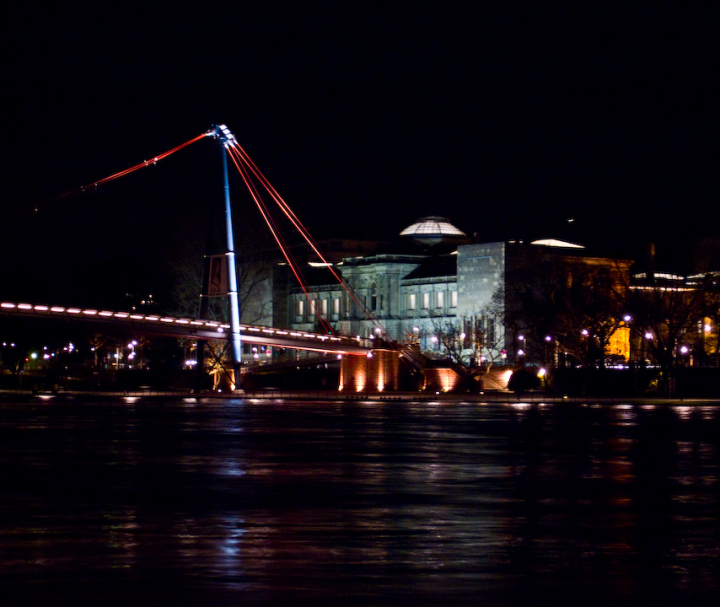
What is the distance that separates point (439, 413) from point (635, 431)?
681 inches

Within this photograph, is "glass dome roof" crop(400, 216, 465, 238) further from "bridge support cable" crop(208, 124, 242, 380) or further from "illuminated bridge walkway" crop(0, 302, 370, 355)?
"bridge support cable" crop(208, 124, 242, 380)

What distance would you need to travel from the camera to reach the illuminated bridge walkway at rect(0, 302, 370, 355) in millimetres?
87000

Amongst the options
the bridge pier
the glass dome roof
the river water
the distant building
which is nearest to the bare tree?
the distant building

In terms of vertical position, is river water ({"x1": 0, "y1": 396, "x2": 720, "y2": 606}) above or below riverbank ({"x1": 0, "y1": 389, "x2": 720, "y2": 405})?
below

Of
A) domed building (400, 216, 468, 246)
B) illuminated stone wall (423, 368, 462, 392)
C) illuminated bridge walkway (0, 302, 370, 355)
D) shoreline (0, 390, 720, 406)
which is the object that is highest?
domed building (400, 216, 468, 246)

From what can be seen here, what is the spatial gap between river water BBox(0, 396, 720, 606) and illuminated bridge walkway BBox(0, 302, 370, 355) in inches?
2068

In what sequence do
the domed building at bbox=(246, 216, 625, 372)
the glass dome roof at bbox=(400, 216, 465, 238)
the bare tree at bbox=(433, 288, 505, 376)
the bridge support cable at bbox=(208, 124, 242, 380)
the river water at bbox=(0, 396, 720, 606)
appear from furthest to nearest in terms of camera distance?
the glass dome roof at bbox=(400, 216, 465, 238), the domed building at bbox=(246, 216, 625, 372), the bare tree at bbox=(433, 288, 505, 376), the bridge support cable at bbox=(208, 124, 242, 380), the river water at bbox=(0, 396, 720, 606)

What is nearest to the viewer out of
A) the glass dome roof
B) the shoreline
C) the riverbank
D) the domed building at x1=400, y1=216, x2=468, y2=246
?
the shoreline

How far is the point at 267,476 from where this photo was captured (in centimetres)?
2328

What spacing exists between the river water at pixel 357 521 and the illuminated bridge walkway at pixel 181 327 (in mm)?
52529

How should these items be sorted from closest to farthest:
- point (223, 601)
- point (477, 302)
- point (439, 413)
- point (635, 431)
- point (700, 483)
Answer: point (223, 601) < point (700, 483) < point (635, 431) < point (439, 413) < point (477, 302)

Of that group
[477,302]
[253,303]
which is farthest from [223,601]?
[253,303]

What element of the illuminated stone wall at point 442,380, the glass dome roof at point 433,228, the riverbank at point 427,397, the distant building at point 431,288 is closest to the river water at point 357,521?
the riverbank at point 427,397

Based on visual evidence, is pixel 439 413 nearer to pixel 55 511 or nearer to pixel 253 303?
pixel 55 511
